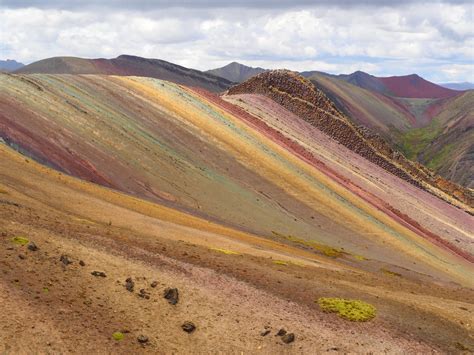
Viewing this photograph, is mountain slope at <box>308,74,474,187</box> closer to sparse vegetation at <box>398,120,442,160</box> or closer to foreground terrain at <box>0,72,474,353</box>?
sparse vegetation at <box>398,120,442,160</box>

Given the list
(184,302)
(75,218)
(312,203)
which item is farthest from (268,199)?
(184,302)

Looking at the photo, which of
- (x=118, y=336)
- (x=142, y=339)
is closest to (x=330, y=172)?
(x=142, y=339)

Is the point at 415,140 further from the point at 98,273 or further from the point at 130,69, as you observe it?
the point at 98,273

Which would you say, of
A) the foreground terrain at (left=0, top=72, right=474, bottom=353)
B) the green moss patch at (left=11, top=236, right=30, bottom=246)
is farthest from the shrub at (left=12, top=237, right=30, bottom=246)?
the foreground terrain at (left=0, top=72, right=474, bottom=353)

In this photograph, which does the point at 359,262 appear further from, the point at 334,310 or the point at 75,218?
the point at 75,218

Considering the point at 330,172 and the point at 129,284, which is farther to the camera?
the point at 330,172

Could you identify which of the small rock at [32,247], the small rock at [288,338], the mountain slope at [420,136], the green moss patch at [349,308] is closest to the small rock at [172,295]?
the small rock at [288,338]
